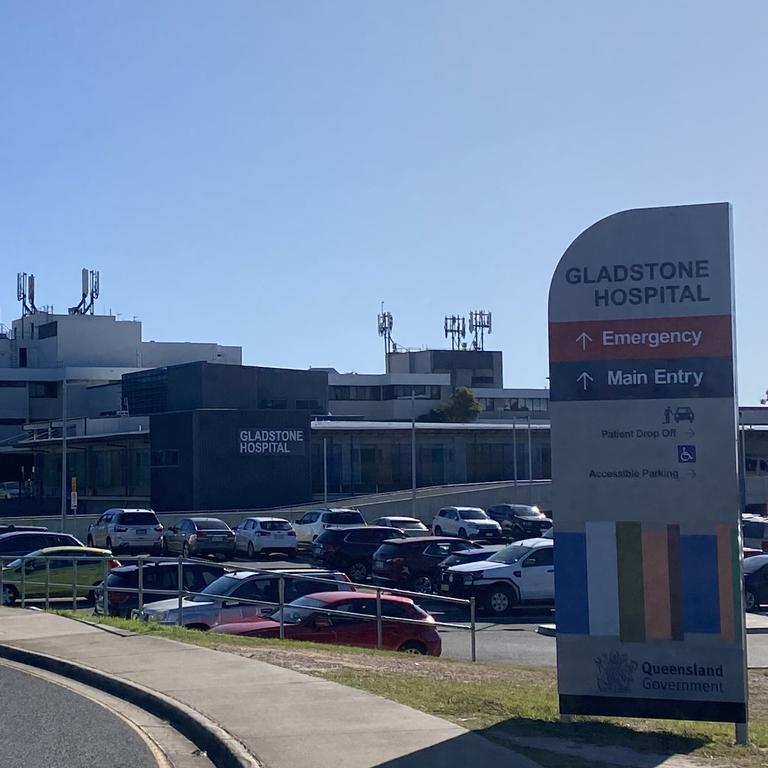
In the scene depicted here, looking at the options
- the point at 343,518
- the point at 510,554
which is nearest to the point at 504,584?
the point at 510,554

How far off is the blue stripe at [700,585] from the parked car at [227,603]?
914 centimetres

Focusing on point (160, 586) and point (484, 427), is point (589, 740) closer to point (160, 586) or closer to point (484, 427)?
point (160, 586)

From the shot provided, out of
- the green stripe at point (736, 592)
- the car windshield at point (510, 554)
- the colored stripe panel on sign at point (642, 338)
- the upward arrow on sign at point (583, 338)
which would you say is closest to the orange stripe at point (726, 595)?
the green stripe at point (736, 592)

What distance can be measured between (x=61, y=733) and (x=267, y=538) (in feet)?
108

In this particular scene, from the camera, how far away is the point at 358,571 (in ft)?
118

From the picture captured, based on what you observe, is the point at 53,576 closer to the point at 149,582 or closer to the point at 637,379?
the point at 149,582

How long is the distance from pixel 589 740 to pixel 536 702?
1792 millimetres

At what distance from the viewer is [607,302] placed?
31.5ft

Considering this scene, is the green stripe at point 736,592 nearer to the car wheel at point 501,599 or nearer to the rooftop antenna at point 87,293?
the car wheel at point 501,599

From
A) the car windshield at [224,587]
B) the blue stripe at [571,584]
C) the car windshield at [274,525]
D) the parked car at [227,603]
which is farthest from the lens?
the car windshield at [274,525]

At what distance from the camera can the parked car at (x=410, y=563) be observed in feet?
105

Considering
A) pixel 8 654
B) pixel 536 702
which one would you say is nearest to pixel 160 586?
pixel 8 654

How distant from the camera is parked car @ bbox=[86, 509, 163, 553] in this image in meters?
43.3

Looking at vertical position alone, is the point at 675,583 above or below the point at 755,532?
above
